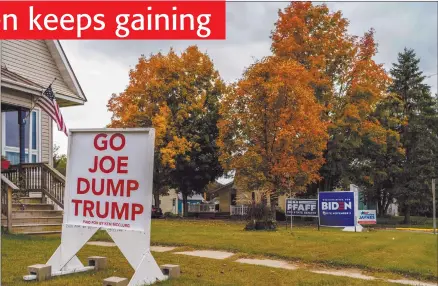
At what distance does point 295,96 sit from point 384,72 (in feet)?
34.8

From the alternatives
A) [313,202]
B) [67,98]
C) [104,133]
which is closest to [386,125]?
[313,202]

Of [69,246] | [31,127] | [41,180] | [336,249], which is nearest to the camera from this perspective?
[69,246]

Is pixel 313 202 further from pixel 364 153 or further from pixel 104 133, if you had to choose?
pixel 364 153

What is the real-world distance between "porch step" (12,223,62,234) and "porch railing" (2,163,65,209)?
98cm

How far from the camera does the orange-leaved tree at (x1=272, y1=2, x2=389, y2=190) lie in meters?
31.2

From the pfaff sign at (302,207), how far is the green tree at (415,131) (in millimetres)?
18213

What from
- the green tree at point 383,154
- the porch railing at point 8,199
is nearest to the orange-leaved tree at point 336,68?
the green tree at point 383,154

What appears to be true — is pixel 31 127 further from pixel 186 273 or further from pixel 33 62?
pixel 186 273

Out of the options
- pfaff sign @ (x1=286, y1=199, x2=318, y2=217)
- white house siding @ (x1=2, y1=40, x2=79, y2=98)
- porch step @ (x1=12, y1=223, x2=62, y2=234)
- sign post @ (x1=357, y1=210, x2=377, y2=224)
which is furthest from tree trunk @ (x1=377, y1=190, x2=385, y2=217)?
porch step @ (x1=12, y1=223, x2=62, y2=234)

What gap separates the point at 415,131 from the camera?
122ft

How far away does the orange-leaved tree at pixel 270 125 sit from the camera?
23.5 m

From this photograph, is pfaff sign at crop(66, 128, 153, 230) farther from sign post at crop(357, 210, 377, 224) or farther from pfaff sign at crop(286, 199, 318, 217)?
sign post at crop(357, 210, 377, 224)

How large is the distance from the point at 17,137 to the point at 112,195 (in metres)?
11.3

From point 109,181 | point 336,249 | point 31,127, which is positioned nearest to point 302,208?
point 336,249
